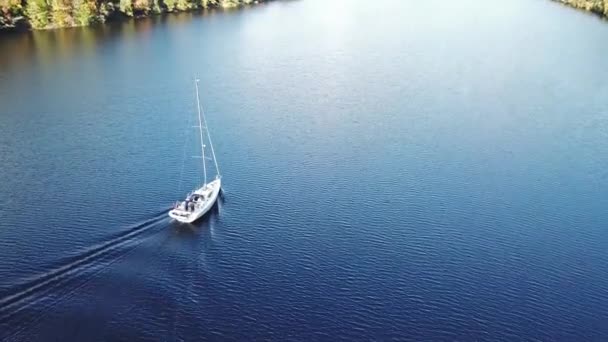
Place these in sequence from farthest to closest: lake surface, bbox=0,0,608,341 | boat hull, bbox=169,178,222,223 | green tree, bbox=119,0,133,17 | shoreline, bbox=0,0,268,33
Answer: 1. green tree, bbox=119,0,133,17
2. shoreline, bbox=0,0,268,33
3. boat hull, bbox=169,178,222,223
4. lake surface, bbox=0,0,608,341

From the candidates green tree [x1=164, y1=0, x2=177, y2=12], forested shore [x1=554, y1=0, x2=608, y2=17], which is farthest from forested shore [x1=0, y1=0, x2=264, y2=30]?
forested shore [x1=554, y1=0, x2=608, y2=17]

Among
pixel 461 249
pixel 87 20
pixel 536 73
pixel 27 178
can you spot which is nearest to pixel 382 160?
pixel 461 249

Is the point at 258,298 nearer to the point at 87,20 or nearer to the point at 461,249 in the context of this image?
the point at 461,249

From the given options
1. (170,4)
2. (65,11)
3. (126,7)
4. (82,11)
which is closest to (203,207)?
(82,11)

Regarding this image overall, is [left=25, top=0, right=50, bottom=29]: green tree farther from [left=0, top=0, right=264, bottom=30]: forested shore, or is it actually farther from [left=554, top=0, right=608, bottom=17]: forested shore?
[left=554, top=0, right=608, bottom=17]: forested shore

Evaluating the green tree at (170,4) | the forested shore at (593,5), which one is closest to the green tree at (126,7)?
the green tree at (170,4)

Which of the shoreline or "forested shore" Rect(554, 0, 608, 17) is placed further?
"forested shore" Rect(554, 0, 608, 17)

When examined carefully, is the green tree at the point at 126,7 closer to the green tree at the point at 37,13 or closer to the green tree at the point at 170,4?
the green tree at the point at 170,4
